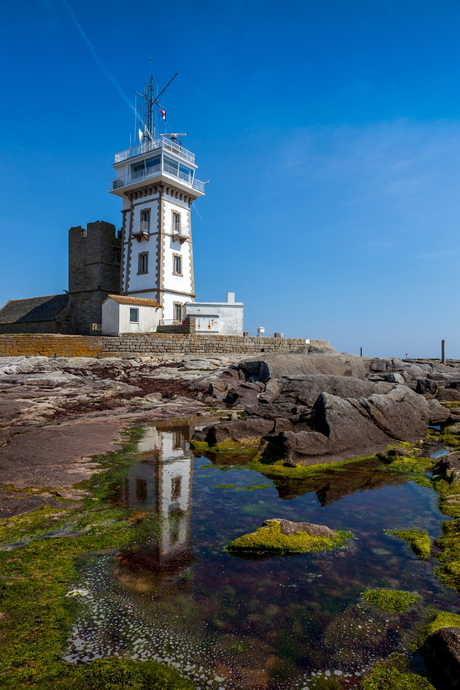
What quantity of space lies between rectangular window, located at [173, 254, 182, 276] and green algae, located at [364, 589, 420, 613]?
3253 cm

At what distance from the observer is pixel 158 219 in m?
33.6

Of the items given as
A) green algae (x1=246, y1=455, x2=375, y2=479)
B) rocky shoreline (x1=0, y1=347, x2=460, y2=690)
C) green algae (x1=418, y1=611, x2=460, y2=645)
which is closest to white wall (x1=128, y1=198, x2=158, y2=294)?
rocky shoreline (x1=0, y1=347, x2=460, y2=690)

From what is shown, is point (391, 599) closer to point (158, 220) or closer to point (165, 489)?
point (165, 489)

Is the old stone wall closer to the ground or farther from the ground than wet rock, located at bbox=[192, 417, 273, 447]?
farther from the ground

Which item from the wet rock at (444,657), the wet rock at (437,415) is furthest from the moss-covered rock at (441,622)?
the wet rock at (437,415)

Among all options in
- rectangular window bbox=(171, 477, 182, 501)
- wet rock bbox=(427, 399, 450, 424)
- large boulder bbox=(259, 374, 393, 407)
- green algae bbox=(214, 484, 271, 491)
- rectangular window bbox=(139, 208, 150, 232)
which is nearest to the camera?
rectangular window bbox=(171, 477, 182, 501)

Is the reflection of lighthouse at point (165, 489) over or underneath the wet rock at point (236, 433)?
underneath

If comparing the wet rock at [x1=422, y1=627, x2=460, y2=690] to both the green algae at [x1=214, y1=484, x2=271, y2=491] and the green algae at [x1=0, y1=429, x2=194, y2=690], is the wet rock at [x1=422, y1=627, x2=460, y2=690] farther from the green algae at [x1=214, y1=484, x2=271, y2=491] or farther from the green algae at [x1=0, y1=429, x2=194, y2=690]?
the green algae at [x1=214, y1=484, x2=271, y2=491]

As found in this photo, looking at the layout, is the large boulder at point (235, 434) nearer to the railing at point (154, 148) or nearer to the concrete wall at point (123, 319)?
the concrete wall at point (123, 319)

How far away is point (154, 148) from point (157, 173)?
2.61 metres

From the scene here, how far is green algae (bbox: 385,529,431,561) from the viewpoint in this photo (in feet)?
12.4

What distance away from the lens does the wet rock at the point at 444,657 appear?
2.24 meters

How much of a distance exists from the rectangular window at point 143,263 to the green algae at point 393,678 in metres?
33.4

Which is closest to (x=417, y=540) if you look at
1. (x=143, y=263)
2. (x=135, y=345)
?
(x=135, y=345)
